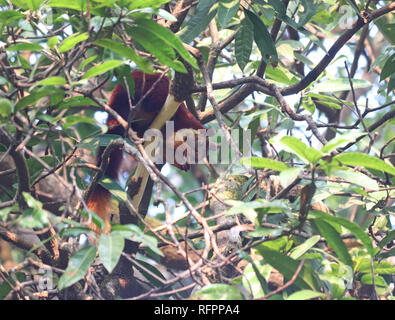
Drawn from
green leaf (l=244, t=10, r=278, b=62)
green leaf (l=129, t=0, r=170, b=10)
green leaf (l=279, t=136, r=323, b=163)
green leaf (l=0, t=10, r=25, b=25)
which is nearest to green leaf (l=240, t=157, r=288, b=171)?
green leaf (l=279, t=136, r=323, b=163)

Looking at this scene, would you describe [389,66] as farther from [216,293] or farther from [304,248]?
[216,293]

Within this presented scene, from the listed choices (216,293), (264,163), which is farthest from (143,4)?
(216,293)

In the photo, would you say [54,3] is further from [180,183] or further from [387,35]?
[180,183]

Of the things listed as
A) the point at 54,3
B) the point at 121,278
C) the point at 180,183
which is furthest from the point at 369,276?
the point at 180,183

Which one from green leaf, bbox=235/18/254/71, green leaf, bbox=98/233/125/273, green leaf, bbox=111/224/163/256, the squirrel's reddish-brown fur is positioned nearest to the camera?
green leaf, bbox=98/233/125/273

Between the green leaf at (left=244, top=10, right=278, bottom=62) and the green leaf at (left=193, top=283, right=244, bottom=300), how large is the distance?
39.0 inches

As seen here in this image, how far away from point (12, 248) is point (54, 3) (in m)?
2.56

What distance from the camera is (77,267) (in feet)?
4.07

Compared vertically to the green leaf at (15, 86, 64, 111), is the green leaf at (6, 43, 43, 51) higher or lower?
higher

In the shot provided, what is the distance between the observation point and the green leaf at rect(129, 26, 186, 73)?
1.50 m

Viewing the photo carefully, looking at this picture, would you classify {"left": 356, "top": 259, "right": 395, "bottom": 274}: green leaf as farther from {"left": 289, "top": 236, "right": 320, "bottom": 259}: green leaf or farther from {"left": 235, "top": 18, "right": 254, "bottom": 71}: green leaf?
{"left": 235, "top": 18, "right": 254, "bottom": 71}: green leaf

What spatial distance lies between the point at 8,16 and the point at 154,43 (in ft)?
1.68

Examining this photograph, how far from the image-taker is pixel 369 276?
1.56 metres
